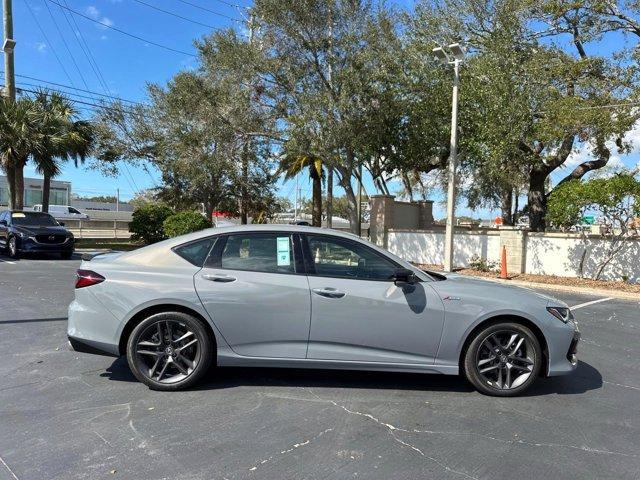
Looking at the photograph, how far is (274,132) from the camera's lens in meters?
19.8

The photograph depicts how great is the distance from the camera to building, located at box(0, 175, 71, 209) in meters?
56.8

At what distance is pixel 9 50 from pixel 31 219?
849 cm

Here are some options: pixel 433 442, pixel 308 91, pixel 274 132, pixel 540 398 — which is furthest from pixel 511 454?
pixel 274 132

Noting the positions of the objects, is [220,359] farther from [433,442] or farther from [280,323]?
[433,442]

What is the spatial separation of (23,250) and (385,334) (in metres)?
Answer: 15.6

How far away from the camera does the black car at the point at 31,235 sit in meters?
16.7

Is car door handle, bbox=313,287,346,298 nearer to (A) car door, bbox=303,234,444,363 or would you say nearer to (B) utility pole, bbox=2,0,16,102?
(A) car door, bbox=303,234,444,363

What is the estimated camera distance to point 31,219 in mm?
17844

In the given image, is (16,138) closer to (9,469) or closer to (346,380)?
(346,380)

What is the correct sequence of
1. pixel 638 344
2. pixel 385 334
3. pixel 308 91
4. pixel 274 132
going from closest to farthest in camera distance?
1. pixel 385 334
2. pixel 638 344
3. pixel 308 91
4. pixel 274 132

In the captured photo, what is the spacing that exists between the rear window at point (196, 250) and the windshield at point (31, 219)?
15.0 m

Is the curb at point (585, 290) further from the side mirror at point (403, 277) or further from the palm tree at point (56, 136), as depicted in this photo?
the palm tree at point (56, 136)

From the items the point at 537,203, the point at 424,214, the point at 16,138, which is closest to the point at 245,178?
the point at 424,214

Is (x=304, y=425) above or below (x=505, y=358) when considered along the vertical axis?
below
